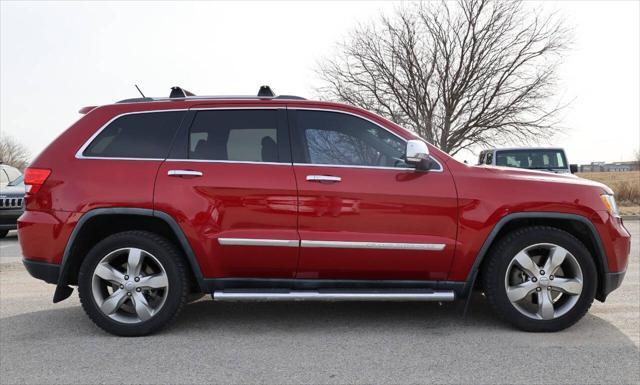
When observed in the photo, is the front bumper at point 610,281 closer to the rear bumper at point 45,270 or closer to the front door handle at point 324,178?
the front door handle at point 324,178

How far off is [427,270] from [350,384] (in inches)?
49.6

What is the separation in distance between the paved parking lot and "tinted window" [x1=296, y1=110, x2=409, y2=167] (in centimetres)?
133

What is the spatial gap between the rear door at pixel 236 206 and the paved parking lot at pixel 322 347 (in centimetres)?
58

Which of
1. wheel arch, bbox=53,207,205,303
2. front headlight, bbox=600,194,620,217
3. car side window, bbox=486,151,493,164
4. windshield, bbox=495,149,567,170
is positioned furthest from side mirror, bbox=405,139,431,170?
car side window, bbox=486,151,493,164

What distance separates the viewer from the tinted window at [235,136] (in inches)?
160

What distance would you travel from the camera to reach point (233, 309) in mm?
4781

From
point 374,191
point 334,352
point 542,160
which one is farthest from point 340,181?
point 542,160

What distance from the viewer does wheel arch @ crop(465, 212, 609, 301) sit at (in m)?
3.96

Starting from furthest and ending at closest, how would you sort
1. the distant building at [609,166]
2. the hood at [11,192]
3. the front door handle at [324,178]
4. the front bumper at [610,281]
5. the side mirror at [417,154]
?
Result: the distant building at [609,166], the hood at [11,192], the front bumper at [610,281], the front door handle at [324,178], the side mirror at [417,154]

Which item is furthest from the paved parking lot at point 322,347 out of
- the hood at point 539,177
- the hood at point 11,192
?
the hood at point 11,192

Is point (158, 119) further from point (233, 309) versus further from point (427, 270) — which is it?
point (427, 270)

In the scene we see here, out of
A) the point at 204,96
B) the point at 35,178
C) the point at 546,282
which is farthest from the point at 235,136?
the point at 546,282

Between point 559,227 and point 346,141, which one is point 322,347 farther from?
point 559,227

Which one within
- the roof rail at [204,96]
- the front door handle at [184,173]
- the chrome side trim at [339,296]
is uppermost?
the roof rail at [204,96]
